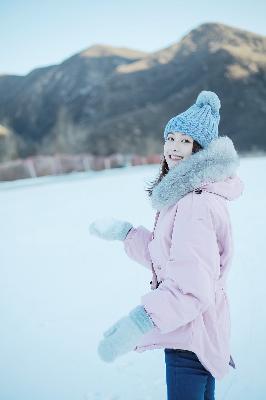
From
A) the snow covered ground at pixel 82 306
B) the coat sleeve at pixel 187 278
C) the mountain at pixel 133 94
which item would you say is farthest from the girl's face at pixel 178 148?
the mountain at pixel 133 94

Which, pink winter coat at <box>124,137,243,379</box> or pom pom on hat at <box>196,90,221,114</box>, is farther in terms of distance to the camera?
pom pom on hat at <box>196,90,221,114</box>

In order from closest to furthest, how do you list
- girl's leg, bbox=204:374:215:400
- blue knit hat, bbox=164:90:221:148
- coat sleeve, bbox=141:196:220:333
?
coat sleeve, bbox=141:196:220:333 → blue knit hat, bbox=164:90:221:148 → girl's leg, bbox=204:374:215:400

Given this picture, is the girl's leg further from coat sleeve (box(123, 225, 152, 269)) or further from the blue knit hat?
the blue knit hat

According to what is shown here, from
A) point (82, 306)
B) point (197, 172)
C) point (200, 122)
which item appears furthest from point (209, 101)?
point (82, 306)

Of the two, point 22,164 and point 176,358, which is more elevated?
point 176,358

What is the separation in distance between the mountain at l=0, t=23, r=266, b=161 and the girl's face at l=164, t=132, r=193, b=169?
49879 millimetres

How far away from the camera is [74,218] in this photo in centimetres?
511

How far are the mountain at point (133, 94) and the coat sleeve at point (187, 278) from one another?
50154mm

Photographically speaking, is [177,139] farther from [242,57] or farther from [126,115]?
[242,57]

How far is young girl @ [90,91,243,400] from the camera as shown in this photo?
45.9 inches

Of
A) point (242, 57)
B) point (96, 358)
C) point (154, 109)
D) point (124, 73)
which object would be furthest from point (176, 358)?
point (124, 73)

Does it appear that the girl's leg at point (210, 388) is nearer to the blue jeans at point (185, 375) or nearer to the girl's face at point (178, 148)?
the blue jeans at point (185, 375)

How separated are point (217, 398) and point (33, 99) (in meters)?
91.6

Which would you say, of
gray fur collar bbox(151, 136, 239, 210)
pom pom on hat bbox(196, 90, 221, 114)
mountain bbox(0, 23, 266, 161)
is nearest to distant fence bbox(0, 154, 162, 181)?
pom pom on hat bbox(196, 90, 221, 114)
